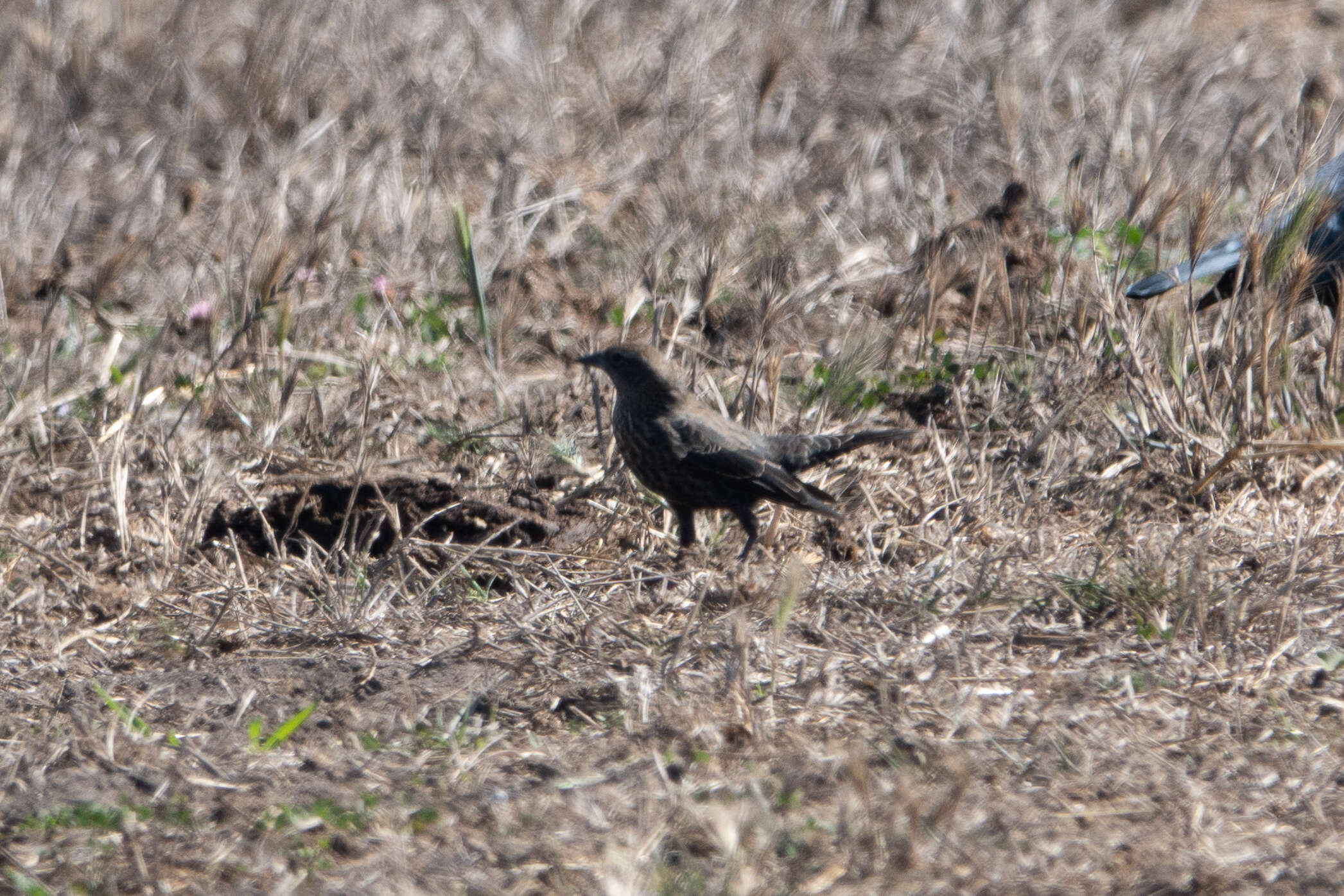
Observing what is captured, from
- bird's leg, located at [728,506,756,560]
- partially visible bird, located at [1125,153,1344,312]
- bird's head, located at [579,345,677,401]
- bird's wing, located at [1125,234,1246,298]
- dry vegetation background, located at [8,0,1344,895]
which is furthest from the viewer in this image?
bird's wing, located at [1125,234,1246,298]

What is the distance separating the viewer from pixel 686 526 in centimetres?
490

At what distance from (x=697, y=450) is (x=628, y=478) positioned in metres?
0.54

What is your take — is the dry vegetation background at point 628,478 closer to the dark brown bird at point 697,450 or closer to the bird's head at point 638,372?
the dark brown bird at point 697,450

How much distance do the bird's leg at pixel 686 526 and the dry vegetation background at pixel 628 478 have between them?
14cm

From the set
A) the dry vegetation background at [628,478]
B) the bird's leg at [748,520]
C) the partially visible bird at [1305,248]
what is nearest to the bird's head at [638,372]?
the dry vegetation background at [628,478]

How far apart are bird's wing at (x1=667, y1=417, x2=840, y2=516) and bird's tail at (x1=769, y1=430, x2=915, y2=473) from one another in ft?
0.20

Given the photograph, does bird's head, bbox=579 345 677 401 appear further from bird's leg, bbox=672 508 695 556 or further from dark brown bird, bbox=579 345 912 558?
bird's leg, bbox=672 508 695 556

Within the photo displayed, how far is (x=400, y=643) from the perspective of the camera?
160 inches

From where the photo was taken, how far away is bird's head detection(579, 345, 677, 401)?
491 cm

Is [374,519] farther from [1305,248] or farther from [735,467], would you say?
[1305,248]

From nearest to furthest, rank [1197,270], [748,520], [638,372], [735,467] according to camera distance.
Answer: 1. [735,467]
2. [748,520]
3. [638,372]
4. [1197,270]

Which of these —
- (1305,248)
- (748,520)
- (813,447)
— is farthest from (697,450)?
(1305,248)

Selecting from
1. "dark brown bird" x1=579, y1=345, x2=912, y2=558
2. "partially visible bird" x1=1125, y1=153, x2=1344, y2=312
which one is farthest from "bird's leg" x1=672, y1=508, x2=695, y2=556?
"partially visible bird" x1=1125, y1=153, x2=1344, y2=312

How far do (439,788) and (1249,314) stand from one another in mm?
3077
